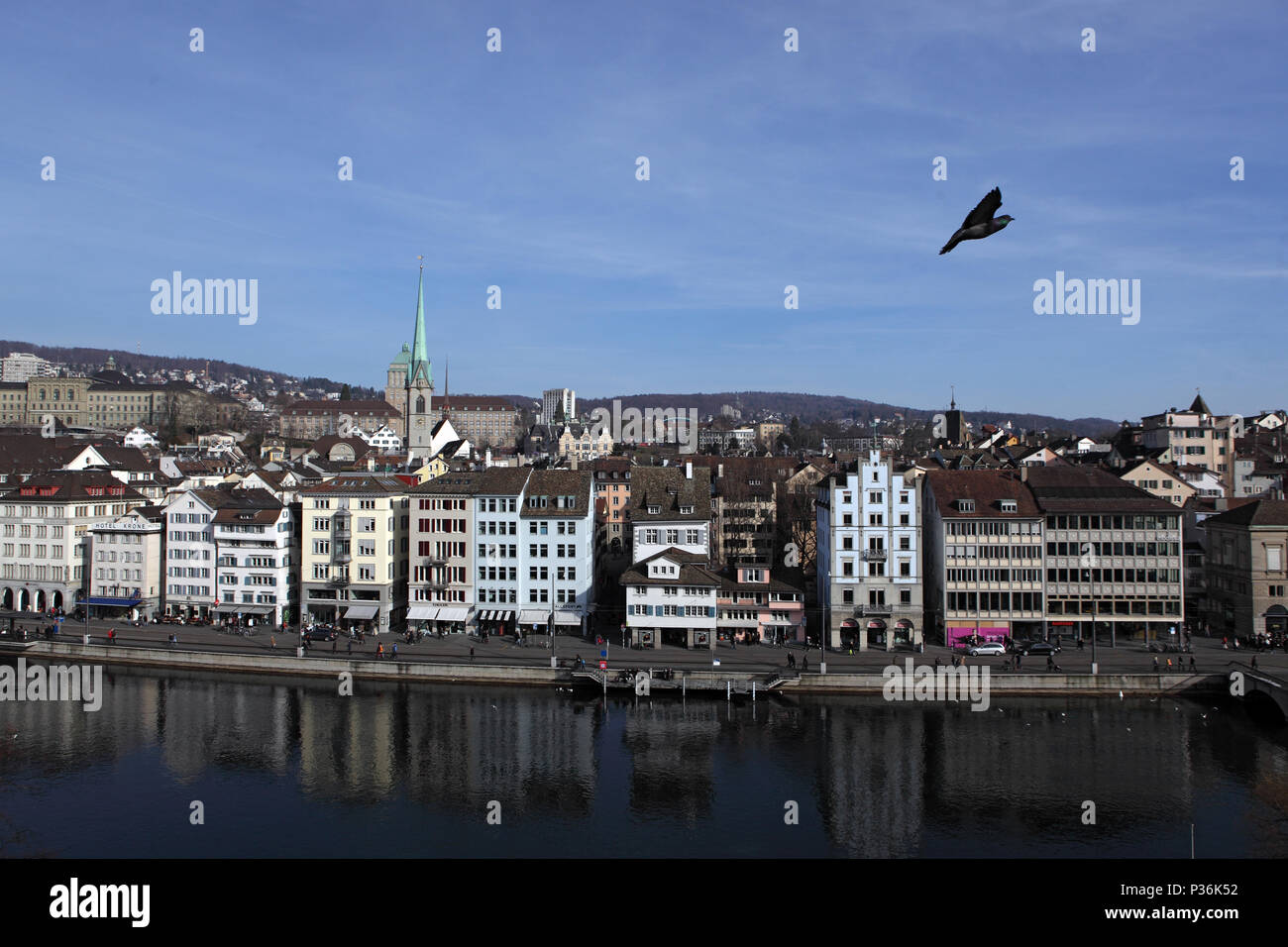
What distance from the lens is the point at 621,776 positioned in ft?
134

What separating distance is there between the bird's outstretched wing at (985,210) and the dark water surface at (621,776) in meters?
25.2

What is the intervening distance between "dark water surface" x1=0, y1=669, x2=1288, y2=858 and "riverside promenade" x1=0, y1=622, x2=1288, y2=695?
1456 mm

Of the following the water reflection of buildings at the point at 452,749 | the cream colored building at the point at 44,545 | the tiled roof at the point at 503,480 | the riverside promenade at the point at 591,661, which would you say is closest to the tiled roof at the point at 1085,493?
the riverside promenade at the point at 591,661

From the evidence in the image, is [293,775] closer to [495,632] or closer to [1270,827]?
[495,632]

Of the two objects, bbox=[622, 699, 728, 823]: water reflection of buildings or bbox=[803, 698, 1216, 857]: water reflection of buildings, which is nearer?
bbox=[803, 698, 1216, 857]: water reflection of buildings

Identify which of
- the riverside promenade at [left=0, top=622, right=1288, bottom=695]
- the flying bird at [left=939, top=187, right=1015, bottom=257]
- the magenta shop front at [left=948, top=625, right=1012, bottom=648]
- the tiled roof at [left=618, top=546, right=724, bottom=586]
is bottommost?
the riverside promenade at [left=0, top=622, right=1288, bottom=695]

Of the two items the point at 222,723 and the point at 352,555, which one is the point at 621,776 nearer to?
the point at 222,723

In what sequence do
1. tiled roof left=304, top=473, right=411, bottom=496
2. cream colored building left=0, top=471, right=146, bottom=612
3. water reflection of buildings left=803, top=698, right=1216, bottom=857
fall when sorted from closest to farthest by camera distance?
1. water reflection of buildings left=803, top=698, right=1216, bottom=857
2. tiled roof left=304, top=473, right=411, bottom=496
3. cream colored building left=0, top=471, right=146, bottom=612

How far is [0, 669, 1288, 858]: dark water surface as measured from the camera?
33969mm

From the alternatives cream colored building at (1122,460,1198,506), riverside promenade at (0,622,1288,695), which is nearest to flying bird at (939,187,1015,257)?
riverside promenade at (0,622,1288,695)

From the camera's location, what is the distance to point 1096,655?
57812mm

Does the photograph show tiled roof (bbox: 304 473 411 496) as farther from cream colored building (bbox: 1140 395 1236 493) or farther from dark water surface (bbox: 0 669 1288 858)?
cream colored building (bbox: 1140 395 1236 493)

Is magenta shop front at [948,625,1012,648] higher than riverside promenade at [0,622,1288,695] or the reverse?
higher
